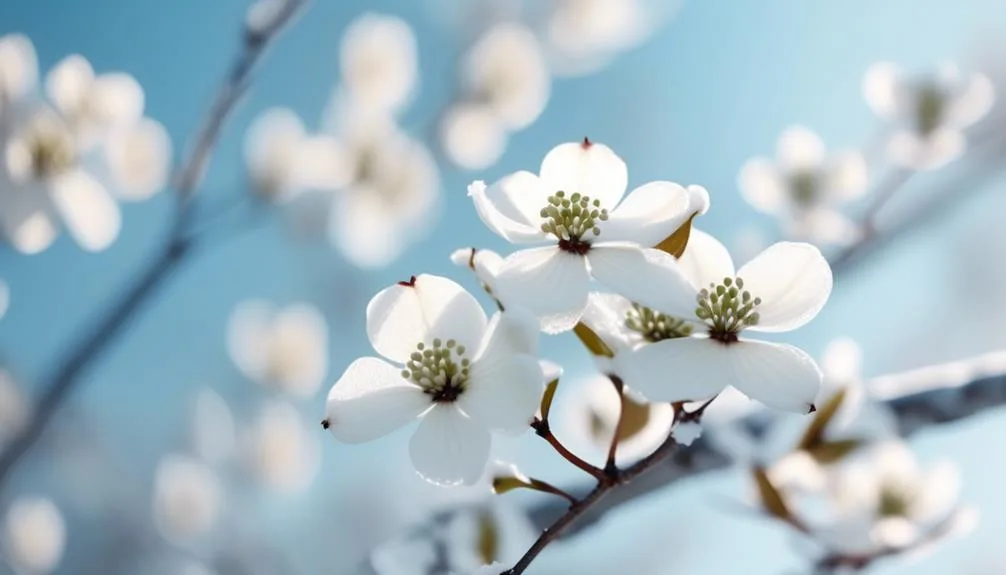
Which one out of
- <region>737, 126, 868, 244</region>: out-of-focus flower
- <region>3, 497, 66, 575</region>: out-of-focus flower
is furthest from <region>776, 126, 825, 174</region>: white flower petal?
<region>3, 497, 66, 575</region>: out-of-focus flower

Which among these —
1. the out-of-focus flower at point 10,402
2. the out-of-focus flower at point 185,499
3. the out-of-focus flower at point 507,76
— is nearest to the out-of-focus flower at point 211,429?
the out-of-focus flower at point 185,499

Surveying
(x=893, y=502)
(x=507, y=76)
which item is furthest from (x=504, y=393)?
(x=507, y=76)

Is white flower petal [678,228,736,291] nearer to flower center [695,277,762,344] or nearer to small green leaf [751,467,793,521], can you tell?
flower center [695,277,762,344]

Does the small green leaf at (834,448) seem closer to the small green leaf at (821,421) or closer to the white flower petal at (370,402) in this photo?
the small green leaf at (821,421)

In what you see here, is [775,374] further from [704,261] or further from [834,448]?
[834,448]

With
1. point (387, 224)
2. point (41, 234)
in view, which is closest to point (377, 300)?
point (41, 234)

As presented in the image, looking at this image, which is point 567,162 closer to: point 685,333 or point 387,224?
point 685,333
